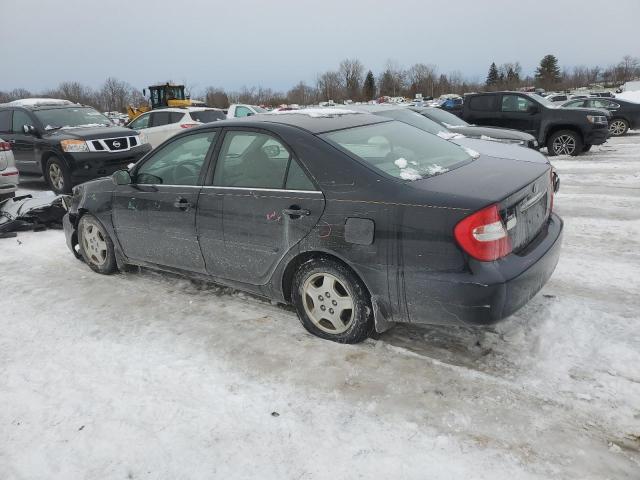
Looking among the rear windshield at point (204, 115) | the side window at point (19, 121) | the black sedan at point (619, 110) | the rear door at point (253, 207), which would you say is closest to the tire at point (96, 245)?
the rear door at point (253, 207)

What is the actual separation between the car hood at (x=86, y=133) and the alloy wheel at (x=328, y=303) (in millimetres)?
7448

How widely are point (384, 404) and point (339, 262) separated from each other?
0.93 meters

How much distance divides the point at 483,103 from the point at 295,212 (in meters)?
11.4

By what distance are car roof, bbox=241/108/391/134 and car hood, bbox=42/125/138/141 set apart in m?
6.34

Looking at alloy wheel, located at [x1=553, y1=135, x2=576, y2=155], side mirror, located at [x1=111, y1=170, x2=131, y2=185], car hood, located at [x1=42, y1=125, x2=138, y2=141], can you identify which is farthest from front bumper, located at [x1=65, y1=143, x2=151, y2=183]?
alloy wheel, located at [x1=553, y1=135, x2=576, y2=155]

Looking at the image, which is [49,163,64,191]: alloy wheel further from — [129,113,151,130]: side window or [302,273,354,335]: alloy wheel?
[302,273,354,335]: alloy wheel

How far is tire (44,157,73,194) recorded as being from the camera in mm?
9234

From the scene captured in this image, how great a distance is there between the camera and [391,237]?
298 cm

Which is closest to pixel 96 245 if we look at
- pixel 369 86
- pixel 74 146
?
pixel 74 146

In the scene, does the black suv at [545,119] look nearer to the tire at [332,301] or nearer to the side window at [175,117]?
the side window at [175,117]

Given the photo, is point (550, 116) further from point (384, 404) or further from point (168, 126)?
point (384, 404)

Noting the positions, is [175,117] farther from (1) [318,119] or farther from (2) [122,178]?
(1) [318,119]

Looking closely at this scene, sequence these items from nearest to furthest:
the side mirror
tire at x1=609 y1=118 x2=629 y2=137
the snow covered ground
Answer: the snow covered ground → the side mirror → tire at x1=609 y1=118 x2=629 y2=137

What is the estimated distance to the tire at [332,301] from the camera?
3250 millimetres
